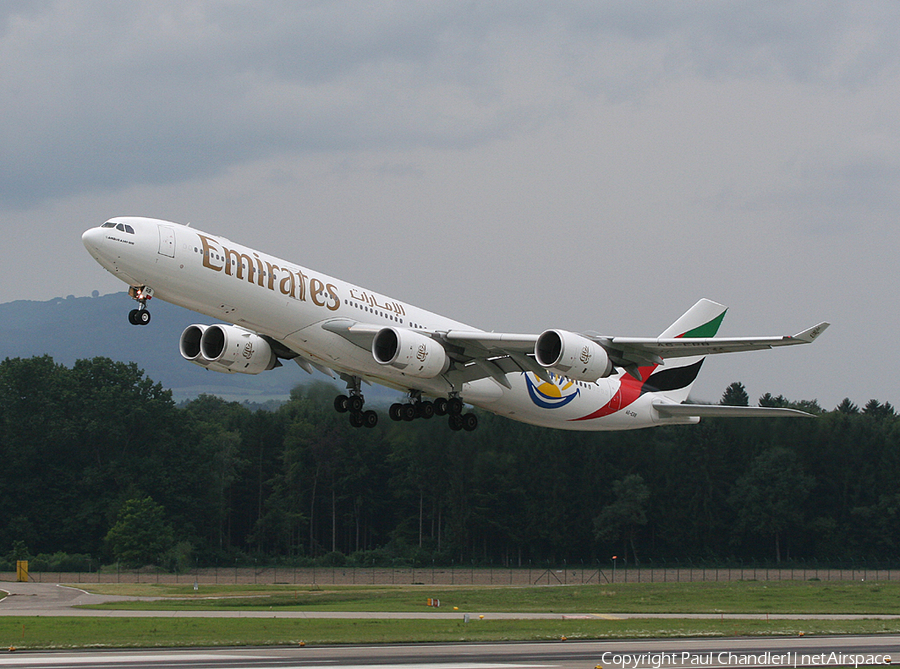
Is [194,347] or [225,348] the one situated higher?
[194,347]

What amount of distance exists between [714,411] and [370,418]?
1381cm

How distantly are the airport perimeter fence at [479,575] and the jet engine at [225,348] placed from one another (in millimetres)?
32258

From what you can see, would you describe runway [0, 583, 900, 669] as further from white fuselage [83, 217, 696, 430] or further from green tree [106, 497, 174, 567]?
green tree [106, 497, 174, 567]

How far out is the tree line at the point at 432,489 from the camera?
7550 cm

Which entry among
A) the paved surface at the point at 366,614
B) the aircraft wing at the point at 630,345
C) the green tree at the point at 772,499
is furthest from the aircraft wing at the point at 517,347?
the green tree at the point at 772,499

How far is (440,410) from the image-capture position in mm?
39531

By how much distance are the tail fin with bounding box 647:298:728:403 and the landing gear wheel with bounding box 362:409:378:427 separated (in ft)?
44.2

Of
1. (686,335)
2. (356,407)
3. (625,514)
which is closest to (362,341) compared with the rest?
(356,407)

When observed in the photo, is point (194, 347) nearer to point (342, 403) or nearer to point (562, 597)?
point (342, 403)

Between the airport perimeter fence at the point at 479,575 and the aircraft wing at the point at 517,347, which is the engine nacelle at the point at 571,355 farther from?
the airport perimeter fence at the point at 479,575

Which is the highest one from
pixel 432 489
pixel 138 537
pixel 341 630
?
pixel 432 489

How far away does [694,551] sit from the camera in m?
76.8

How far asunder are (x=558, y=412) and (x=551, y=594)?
17038 mm

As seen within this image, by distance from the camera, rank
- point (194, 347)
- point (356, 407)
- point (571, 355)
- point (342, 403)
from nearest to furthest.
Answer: point (571, 355) → point (194, 347) → point (356, 407) → point (342, 403)
